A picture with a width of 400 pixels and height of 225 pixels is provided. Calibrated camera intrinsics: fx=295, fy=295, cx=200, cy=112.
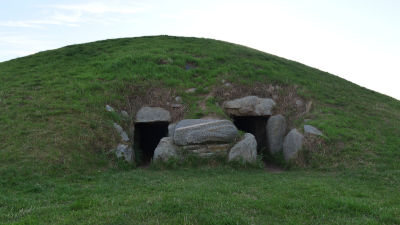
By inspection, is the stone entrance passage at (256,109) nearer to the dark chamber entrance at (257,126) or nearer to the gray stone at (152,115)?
the dark chamber entrance at (257,126)

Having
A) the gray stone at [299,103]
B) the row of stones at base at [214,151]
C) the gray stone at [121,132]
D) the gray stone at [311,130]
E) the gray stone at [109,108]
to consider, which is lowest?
the row of stones at base at [214,151]

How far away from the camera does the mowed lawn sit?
6863 mm

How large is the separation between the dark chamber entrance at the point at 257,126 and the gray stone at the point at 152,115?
4.30 metres

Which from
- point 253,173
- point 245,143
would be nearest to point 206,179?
point 253,173

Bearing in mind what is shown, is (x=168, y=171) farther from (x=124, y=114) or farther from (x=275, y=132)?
(x=275, y=132)

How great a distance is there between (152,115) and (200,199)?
366 inches

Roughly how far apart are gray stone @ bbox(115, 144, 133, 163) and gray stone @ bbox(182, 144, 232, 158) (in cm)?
264

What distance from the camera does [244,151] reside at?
14.0 metres

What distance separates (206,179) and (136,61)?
1282 cm

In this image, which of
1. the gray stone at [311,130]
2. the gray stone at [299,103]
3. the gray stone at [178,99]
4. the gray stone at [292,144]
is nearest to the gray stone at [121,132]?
the gray stone at [178,99]

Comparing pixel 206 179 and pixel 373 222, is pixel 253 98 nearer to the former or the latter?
pixel 206 179

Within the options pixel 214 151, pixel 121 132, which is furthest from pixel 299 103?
pixel 121 132

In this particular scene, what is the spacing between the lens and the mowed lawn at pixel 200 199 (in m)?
6.86

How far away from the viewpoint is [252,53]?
84.4 ft
